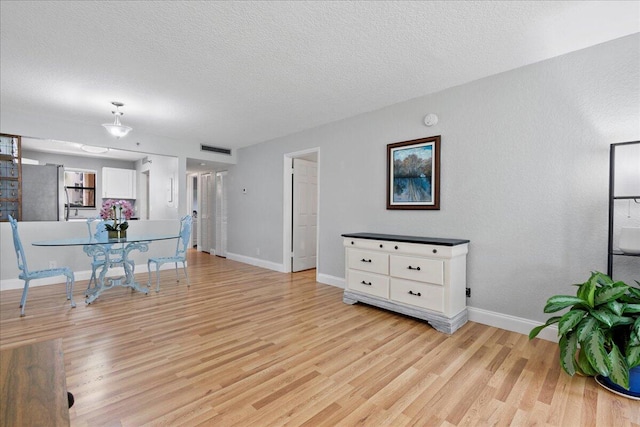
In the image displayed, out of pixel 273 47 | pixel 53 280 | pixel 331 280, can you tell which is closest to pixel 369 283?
pixel 331 280

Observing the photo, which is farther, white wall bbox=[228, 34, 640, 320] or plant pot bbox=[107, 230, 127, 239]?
plant pot bbox=[107, 230, 127, 239]

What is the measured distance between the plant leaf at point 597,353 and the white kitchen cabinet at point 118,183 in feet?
22.6

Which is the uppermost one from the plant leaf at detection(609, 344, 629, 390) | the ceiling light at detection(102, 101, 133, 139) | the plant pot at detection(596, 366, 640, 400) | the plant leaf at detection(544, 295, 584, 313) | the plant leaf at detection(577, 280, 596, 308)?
the ceiling light at detection(102, 101, 133, 139)

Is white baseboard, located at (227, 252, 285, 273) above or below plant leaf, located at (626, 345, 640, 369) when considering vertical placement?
below

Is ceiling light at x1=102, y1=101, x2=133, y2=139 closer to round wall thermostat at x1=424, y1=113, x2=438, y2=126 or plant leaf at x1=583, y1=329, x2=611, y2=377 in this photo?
round wall thermostat at x1=424, y1=113, x2=438, y2=126

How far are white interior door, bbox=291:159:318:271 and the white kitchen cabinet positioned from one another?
326 centimetres

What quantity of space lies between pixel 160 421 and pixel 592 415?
2458mm

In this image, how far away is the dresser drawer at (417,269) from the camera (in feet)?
9.75

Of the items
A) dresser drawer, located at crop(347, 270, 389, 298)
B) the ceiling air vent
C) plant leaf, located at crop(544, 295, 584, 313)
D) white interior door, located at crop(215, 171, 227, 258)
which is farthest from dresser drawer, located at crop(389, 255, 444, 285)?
white interior door, located at crop(215, 171, 227, 258)

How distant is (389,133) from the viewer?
13.0 ft

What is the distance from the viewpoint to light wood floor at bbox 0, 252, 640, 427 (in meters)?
1.74

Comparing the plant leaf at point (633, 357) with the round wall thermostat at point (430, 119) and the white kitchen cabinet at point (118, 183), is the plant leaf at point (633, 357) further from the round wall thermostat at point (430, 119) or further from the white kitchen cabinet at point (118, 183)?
the white kitchen cabinet at point (118, 183)

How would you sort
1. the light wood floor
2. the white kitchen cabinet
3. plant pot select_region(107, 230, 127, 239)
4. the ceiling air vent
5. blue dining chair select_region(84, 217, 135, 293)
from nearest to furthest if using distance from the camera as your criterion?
1. the light wood floor
2. blue dining chair select_region(84, 217, 135, 293)
3. plant pot select_region(107, 230, 127, 239)
4. the white kitchen cabinet
5. the ceiling air vent

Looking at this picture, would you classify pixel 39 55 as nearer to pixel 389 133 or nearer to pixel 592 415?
pixel 389 133
